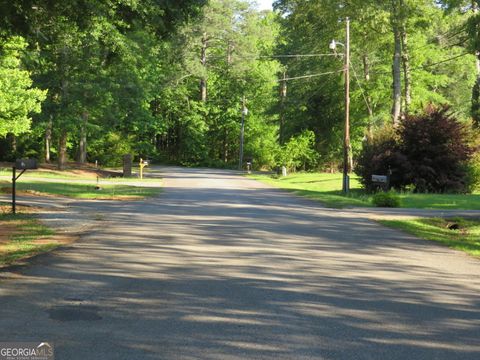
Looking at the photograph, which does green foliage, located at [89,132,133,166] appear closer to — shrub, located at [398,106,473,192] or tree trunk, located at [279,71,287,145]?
tree trunk, located at [279,71,287,145]

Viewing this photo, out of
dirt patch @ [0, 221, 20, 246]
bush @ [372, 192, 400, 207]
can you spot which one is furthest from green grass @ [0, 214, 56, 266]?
bush @ [372, 192, 400, 207]

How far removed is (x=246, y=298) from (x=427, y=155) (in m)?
22.6

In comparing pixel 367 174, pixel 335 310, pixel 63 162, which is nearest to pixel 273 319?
pixel 335 310

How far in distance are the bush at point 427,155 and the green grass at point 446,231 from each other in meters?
11.0

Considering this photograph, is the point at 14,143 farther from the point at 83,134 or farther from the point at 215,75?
the point at 215,75

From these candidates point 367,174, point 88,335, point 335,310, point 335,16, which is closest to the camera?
point 88,335

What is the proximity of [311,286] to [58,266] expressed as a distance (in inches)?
150

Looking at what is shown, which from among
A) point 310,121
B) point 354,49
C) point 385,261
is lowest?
point 385,261

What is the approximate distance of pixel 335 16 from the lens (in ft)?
125

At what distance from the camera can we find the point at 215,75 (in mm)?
76562

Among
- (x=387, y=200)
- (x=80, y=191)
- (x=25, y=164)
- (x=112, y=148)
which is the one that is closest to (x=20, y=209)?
(x=25, y=164)

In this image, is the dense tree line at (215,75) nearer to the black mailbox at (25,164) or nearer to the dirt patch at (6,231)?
the black mailbox at (25,164)

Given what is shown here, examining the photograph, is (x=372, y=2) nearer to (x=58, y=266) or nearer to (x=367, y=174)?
(x=367, y=174)

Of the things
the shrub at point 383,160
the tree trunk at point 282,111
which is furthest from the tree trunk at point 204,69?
the shrub at point 383,160
